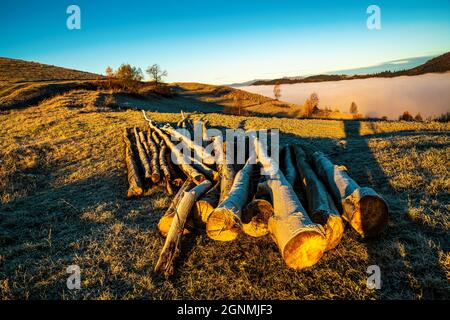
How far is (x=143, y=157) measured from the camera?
9242 millimetres

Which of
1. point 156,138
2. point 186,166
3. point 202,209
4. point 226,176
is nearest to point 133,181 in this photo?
point 186,166

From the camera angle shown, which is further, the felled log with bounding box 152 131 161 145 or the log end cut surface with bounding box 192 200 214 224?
the felled log with bounding box 152 131 161 145

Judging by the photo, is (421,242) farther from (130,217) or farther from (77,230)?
(77,230)

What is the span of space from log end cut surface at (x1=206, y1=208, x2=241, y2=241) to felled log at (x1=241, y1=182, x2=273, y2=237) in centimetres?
26

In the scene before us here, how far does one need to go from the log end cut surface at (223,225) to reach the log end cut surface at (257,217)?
0.26m

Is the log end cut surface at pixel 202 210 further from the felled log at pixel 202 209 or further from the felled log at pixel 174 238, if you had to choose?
the felled log at pixel 174 238

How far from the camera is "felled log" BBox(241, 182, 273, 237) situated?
14.2ft

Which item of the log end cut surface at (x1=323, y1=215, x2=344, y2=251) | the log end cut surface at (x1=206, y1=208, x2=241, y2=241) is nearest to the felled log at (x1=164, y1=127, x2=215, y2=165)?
the log end cut surface at (x1=206, y1=208, x2=241, y2=241)

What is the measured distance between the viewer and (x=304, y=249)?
352 cm

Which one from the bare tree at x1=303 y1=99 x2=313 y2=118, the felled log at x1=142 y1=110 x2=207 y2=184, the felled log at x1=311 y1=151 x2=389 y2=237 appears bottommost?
the felled log at x1=311 y1=151 x2=389 y2=237

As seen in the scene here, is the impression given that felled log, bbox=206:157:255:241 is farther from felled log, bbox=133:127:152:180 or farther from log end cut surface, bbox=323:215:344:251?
felled log, bbox=133:127:152:180

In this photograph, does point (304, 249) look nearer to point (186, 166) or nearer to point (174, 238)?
point (174, 238)

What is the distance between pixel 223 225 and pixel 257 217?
56cm

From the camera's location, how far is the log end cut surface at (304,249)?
136 inches
